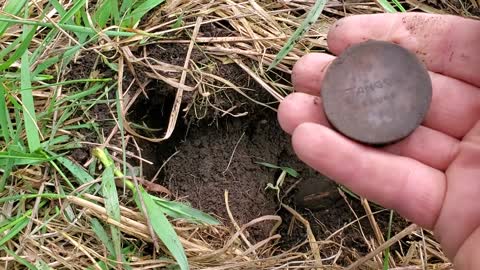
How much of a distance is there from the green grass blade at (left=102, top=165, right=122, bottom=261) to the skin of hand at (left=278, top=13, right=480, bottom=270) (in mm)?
538

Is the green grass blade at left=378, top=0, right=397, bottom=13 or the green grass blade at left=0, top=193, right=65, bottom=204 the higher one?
the green grass blade at left=378, top=0, right=397, bottom=13

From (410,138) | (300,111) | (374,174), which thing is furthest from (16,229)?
(410,138)

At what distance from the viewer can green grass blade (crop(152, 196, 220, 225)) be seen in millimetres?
2059

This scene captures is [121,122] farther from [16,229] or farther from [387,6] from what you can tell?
[387,6]

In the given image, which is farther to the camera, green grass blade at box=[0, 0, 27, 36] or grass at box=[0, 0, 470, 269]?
green grass blade at box=[0, 0, 27, 36]

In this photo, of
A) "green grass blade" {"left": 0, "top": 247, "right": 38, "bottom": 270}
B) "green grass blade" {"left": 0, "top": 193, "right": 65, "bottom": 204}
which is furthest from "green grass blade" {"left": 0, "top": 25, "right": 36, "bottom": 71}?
"green grass blade" {"left": 0, "top": 247, "right": 38, "bottom": 270}

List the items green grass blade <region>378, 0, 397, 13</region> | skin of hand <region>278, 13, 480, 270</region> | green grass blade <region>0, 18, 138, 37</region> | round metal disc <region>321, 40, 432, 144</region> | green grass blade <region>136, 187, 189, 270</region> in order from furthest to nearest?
green grass blade <region>378, 0, 397, 13</region>, green grass blade <region>0, 18, 138, 37</region>, green grass blade <region>136, 187, 189, 270</region>, round metal disc <region>321, 40, 432, 144</region>, skin of hand <region>278, 13, 480, 270</region>

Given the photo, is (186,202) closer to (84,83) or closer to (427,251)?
(84,83)

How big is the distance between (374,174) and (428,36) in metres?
0.50

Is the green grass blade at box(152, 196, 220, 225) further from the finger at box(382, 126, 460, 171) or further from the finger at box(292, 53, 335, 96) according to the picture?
the finger at box(382, 126, 460, 171)

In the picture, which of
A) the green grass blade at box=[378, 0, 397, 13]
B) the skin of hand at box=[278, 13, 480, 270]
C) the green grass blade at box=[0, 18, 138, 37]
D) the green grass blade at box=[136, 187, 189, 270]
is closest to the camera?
the skin of hand at box=[278, 13, 480, 270]

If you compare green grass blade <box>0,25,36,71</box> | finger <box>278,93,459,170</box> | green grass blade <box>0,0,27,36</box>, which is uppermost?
green grass blade <box>0,0,27,36</box>

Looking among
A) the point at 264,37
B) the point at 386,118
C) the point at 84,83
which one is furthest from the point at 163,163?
the point at 386,118

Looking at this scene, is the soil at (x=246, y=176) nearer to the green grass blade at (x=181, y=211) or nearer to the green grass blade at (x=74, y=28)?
the green grass blade at (x=181, y=211)
